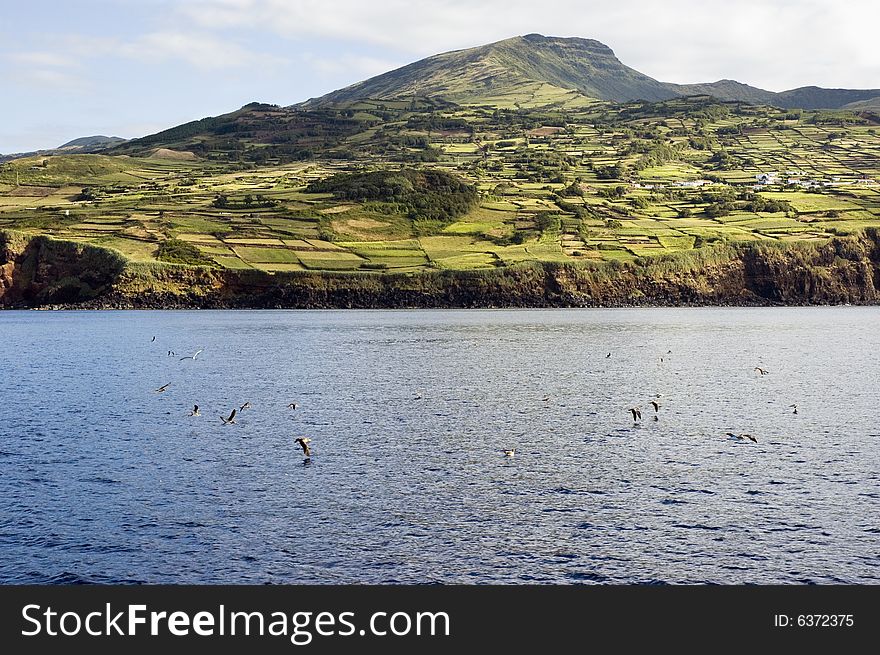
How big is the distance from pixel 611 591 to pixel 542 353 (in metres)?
63.7

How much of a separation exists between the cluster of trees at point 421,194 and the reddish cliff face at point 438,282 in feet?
106

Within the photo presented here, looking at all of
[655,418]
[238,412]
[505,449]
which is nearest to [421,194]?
[238,412]

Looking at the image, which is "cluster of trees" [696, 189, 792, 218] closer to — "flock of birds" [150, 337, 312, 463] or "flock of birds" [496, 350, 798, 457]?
"flock of birds" [496, 350, 798, 457]

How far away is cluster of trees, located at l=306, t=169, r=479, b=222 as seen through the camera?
18400 centimetres

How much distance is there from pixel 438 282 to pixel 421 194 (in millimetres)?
42279

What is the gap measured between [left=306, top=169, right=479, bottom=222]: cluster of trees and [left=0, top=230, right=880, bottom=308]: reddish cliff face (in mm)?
32233

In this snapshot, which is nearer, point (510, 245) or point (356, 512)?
point (356, 512)

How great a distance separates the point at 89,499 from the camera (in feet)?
106

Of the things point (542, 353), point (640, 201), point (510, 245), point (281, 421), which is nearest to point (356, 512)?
point (281, 421)

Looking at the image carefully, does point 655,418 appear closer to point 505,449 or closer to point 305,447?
point 505,449

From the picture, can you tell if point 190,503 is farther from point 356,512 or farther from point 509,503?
point 509,503

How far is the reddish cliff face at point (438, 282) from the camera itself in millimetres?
151125

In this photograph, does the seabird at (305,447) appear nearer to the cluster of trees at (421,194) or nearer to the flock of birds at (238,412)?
the flock of birds at (238,412)

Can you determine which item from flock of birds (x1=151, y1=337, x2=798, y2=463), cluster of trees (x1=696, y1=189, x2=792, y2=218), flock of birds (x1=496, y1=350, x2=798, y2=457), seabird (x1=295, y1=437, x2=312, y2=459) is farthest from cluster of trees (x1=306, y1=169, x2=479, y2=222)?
seabird (x1=295, y1=437, x2=312, y2=459)
